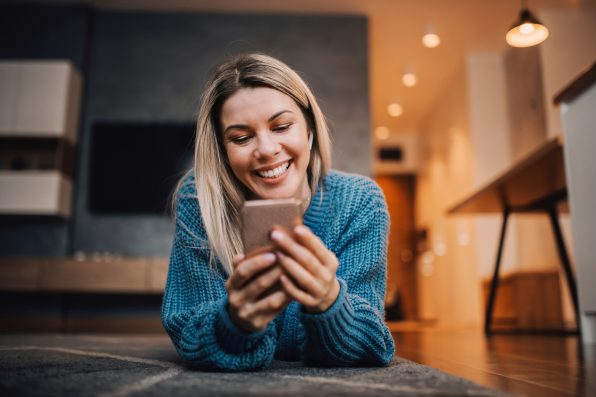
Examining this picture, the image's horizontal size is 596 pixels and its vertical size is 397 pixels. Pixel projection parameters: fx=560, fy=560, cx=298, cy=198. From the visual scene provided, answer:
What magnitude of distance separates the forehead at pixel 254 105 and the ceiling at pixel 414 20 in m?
3.89

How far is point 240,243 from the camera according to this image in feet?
3.67

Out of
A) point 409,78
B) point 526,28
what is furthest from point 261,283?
point 409,78

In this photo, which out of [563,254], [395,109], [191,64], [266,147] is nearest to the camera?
[266,147]

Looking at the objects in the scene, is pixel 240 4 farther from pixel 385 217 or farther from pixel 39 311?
pixel 385 217

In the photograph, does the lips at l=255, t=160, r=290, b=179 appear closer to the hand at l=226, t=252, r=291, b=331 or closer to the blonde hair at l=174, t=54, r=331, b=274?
the blonde hair at l=174, t=54, r=331, b=274

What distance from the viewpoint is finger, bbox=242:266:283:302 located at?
77cm

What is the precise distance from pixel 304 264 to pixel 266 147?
1.04 feet

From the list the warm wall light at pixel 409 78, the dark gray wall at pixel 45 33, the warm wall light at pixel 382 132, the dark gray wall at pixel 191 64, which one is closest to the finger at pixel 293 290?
the dark gray wall at pixel 191 64

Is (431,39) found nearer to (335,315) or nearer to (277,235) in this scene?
(335,315)

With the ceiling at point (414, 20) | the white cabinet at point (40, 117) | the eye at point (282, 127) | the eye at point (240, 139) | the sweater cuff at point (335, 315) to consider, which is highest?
the ceiling at point (414, 20)

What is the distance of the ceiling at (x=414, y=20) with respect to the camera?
4777 millimetres

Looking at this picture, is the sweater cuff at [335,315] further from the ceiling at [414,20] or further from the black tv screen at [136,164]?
the ceiling at [414,20]

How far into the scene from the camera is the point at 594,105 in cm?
194

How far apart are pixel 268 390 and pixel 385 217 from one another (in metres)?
0.51
